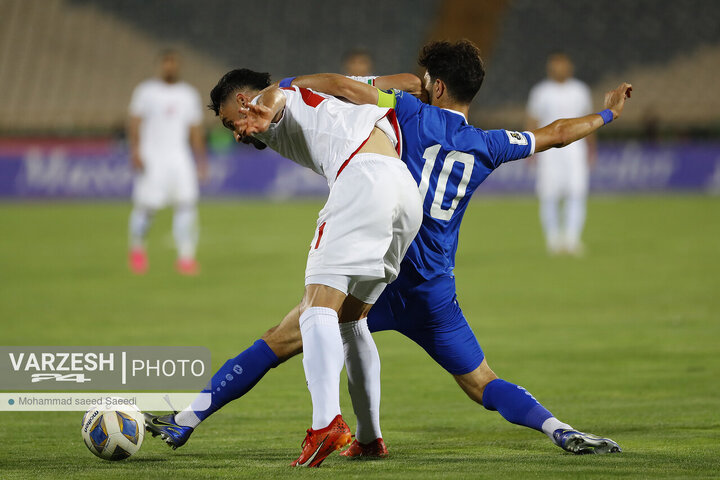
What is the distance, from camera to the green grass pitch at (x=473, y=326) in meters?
4.29

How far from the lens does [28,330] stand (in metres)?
8.30

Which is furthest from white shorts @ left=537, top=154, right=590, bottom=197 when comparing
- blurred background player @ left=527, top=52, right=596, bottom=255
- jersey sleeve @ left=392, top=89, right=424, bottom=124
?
jersey sleeve @ left=392, top=89, right=424, bottom=124

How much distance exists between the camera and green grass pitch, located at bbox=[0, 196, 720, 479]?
429cm

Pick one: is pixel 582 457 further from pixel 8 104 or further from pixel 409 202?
pixel 8 104

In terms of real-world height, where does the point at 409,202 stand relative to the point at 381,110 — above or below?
below

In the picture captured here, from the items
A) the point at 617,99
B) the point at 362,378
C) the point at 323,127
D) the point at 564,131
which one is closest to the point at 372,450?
the point at 362,378

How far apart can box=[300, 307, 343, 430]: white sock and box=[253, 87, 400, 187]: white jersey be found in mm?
569

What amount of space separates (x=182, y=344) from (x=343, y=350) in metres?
3.67

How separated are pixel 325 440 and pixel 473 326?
483cm

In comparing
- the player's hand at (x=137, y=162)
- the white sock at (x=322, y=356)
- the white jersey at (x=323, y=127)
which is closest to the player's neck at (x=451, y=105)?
the white jersey at (x=323, y=127)

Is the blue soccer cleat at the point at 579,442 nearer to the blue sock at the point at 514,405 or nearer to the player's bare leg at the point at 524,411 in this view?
the player's bare leg at the point at 524,411

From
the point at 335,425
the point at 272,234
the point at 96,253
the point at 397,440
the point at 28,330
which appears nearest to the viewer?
the point at 335,425

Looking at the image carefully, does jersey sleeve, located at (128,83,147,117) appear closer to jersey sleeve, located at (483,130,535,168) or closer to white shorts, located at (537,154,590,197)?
white shorts, located at (537,154,590,197)

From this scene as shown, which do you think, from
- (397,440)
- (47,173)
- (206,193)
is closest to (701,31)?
(206,193)
